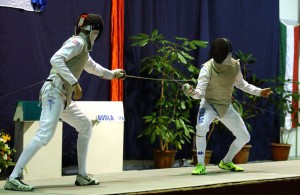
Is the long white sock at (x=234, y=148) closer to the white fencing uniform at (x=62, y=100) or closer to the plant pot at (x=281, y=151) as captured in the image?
the white fencing uniform at (x=62, y=100)

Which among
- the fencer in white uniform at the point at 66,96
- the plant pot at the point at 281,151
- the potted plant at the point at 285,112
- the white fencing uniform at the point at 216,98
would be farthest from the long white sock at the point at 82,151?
the plant pot at the point at 281,151

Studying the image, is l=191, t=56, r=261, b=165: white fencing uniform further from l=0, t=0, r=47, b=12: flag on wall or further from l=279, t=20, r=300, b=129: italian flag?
l=279, t=20, r=300, b=129: italian flag

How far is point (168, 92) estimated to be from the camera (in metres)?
5.77

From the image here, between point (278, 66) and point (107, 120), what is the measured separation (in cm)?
300

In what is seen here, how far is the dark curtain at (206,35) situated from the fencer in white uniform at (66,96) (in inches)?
81.2

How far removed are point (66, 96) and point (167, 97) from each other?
253cm

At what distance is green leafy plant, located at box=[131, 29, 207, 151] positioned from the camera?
18.0 ft

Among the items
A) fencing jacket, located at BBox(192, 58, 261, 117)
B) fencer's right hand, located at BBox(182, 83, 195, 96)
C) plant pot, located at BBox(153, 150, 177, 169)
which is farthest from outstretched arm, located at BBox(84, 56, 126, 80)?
plant pot, located at BBox(153, 150, 177, 169)

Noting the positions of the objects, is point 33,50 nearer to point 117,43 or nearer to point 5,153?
point 117,43

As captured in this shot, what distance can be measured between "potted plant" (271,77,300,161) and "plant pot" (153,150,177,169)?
5.92 ft

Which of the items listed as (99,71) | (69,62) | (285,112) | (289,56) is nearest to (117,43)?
(99,71)

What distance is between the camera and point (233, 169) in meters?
4.55

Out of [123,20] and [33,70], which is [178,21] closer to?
[123,20]

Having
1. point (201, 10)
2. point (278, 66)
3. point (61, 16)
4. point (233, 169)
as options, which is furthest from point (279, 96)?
point (61, 16)
